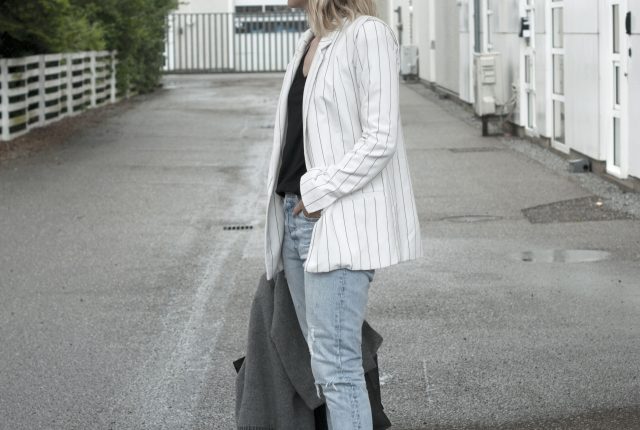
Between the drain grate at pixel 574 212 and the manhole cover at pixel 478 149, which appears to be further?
the manhole cover at pixel 478 149

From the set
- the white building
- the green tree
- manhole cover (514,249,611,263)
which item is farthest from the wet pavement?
the green tree

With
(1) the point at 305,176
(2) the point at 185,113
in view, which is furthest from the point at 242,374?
(2) the point at 185,113

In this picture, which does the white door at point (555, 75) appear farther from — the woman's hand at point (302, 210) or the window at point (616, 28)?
the woman's hand at point (302, 210)

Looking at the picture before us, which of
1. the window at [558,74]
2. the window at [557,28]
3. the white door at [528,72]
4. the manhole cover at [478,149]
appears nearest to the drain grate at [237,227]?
the window at [558,74]

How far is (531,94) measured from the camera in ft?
61.5

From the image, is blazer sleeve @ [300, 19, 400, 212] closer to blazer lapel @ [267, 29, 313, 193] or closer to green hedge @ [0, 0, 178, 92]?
blazer lapel @ [267, 29, 313, 193]

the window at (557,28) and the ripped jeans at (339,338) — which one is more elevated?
the window at (557,28)

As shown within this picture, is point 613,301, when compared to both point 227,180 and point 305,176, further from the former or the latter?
point 227,180

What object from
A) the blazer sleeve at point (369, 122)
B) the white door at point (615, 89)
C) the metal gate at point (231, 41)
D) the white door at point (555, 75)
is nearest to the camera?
the blazer sleeve at point (369, 122)

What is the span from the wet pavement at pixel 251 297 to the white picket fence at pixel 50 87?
365cm

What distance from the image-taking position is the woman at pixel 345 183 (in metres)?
3.88

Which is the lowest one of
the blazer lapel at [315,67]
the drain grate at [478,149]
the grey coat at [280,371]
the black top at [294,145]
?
the grey coat at [280,371]

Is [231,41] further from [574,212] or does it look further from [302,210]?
[302,210]

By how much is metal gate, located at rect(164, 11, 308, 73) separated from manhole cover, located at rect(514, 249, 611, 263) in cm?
3761
